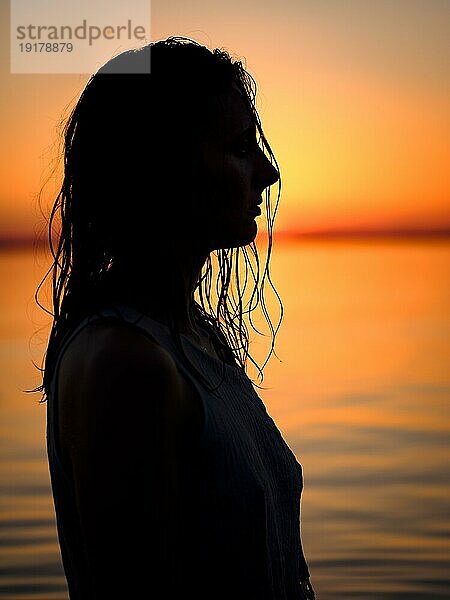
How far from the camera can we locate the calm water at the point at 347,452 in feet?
19.0

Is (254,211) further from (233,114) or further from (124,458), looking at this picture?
(124,458)

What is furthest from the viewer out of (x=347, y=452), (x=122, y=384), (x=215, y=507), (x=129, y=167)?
(x=347, y=452)

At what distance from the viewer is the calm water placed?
5.78 metres

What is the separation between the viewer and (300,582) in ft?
5.33

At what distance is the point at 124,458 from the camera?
1234mm

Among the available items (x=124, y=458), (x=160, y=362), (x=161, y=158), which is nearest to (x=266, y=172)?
(x=161, y=158)

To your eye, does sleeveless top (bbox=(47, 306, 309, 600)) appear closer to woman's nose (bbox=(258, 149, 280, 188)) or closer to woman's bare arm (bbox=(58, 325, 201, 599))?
woman's bare arm (bbox=(58, 325, 201, 599))

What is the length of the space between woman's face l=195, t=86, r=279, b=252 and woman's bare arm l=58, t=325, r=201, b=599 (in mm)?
288

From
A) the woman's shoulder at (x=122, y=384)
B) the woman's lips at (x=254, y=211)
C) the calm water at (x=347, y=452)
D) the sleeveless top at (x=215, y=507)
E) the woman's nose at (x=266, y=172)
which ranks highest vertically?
the woman's nose at (x=266, y=172)

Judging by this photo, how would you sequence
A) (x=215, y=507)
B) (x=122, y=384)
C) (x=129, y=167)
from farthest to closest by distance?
(x=129, y=167)
(x=215, y=507)
(x=122, y=384)

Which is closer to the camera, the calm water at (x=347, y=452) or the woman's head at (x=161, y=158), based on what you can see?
the woman's head at (x=161, y=158)

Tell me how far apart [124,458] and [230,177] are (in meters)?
0.45

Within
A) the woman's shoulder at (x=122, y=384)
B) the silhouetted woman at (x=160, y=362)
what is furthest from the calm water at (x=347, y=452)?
the woman's shoulder at (x=122, y=384)

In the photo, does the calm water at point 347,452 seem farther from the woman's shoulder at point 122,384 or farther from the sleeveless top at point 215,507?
the woman's shoulder at point 122,384
